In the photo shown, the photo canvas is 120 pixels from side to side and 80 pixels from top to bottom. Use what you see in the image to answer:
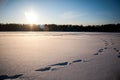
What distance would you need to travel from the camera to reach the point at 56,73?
1.68 meters

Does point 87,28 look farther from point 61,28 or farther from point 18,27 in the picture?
point 18,27

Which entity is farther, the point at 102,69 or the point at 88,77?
the point at 102,69

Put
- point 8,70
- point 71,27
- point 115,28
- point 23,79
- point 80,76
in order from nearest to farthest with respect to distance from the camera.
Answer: point 23,79 < point 80,76 < point 8,70 < point 115,28 < point 71,27

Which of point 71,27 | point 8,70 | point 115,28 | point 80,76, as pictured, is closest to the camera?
point 80,76

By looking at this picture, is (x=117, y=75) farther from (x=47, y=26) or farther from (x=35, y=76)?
(x=47, y=26)

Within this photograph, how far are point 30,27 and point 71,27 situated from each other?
940 centimetres

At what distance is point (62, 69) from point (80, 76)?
0.33m

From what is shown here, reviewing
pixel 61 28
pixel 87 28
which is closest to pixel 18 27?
pixel 61 28

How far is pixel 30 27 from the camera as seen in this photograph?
29844 mm

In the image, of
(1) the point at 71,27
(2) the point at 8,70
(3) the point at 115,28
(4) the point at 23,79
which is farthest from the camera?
(1) the point at 71,27

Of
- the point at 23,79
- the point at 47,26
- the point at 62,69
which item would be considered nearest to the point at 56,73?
the point at 62,69

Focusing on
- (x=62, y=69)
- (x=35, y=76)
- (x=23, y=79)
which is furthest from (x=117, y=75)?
(x=23, y=79)

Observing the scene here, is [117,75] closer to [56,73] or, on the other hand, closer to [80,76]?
[80,76]

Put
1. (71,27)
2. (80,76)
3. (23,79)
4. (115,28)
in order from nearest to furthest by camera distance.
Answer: (23,79) < (80,76) < (115,28) < (71,27)
